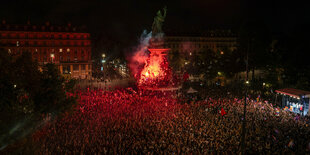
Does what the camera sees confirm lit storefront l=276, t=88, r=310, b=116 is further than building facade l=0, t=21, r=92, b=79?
No

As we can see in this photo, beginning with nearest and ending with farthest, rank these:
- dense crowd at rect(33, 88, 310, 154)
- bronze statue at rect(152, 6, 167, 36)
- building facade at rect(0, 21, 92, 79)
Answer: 1. dense crowd at rect(33, 88, 310, 154)
2. bronze statue at rect(152, 6, 167, 36)
3. building facade at rect(0, 21, 92, 79)

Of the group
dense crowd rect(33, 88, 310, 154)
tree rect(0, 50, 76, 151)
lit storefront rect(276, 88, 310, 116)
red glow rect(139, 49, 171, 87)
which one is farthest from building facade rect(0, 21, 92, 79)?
tree rect(0, 50, 76, 151)

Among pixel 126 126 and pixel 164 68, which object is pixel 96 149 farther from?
pixel 164 68

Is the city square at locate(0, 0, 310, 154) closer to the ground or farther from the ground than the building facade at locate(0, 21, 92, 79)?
closer to the ground

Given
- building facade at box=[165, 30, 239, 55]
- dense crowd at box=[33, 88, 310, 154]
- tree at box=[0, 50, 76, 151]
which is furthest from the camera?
building facade at box=[165, 30, 239, 55]

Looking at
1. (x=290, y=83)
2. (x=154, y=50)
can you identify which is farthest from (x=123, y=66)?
(x=290, y=83)

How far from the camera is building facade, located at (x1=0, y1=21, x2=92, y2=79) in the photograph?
Answer: 51.4m

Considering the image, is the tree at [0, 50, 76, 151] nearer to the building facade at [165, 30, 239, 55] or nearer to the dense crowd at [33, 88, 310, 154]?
the dense crowd at [33, 88, 310, 154]

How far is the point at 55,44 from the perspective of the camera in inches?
2181

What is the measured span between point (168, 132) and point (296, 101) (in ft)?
44.2

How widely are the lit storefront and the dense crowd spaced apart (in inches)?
109

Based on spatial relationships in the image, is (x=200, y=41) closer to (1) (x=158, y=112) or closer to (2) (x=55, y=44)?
(2) (x=55, y=44)

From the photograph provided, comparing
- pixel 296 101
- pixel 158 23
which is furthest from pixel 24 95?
pixel 296 101

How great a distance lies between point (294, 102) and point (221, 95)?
6.63m
